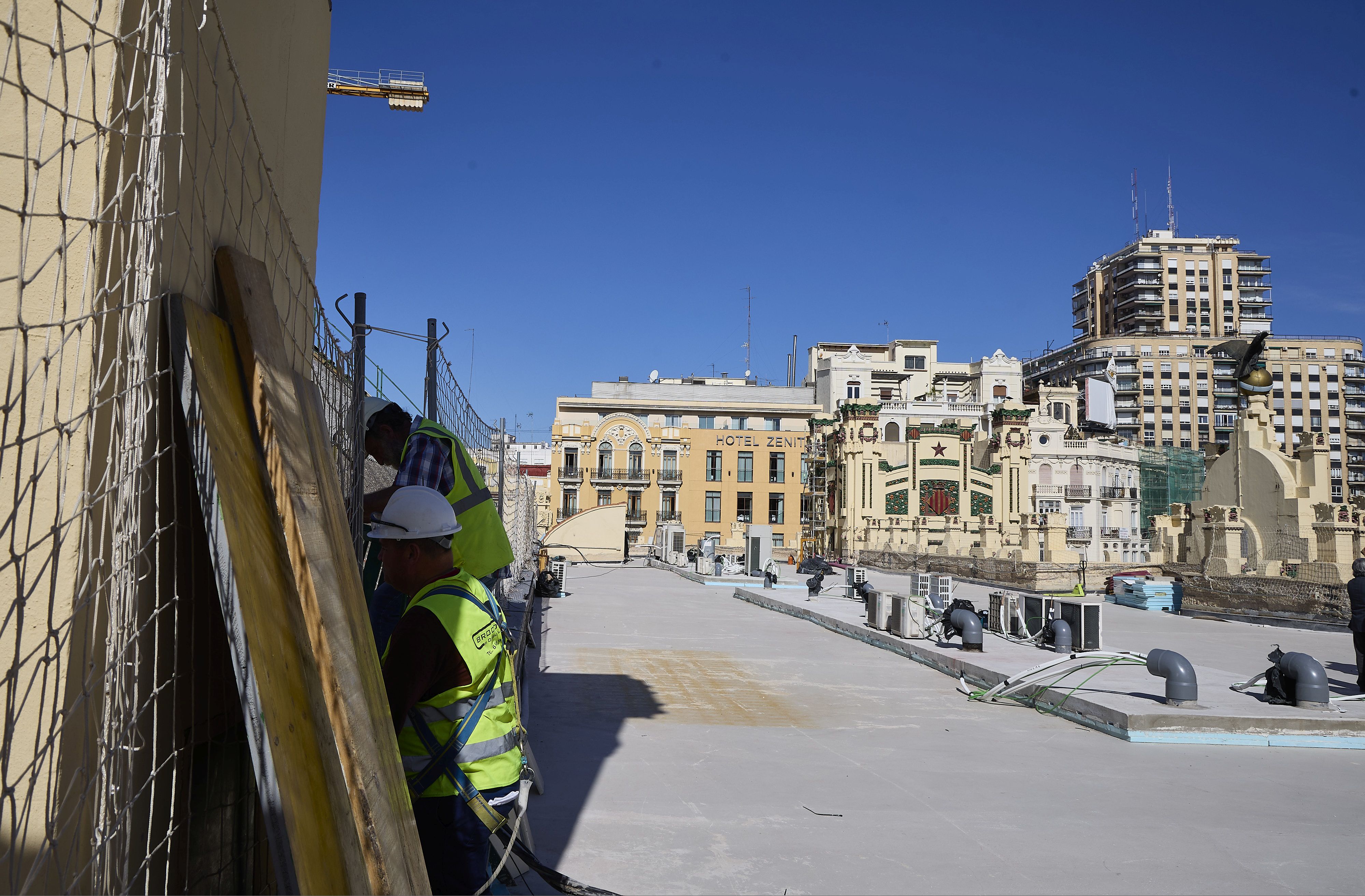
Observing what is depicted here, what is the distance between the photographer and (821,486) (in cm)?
5781

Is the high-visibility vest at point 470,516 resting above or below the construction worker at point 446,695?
above

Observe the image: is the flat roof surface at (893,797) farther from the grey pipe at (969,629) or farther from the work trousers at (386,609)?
the work trousers at (386,609)

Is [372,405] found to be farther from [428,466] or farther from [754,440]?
[754,440]

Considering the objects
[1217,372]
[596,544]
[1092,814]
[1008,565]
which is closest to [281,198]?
[1092,814]

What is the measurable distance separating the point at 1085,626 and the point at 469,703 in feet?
37.8

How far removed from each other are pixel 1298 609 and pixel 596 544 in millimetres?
25168

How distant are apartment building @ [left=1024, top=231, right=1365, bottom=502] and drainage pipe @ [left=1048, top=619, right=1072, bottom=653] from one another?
86489 millimetres

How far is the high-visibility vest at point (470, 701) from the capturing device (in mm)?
2727

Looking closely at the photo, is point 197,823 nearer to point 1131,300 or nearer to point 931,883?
point 931,883

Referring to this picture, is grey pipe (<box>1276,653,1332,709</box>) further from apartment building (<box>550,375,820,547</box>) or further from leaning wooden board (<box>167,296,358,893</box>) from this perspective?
apartment building (<box>550,375,820,547</box>)

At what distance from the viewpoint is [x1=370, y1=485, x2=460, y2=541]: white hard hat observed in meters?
2.86

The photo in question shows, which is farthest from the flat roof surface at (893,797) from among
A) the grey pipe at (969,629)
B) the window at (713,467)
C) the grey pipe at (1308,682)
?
the window at (713,467)

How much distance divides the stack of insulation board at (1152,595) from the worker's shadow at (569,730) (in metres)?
18.7

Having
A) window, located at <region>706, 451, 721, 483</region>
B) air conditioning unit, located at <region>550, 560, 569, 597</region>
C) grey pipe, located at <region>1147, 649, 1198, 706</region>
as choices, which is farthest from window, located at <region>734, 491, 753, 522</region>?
grey pipe, located at <region>1147, 649, 1198, 706</region>
